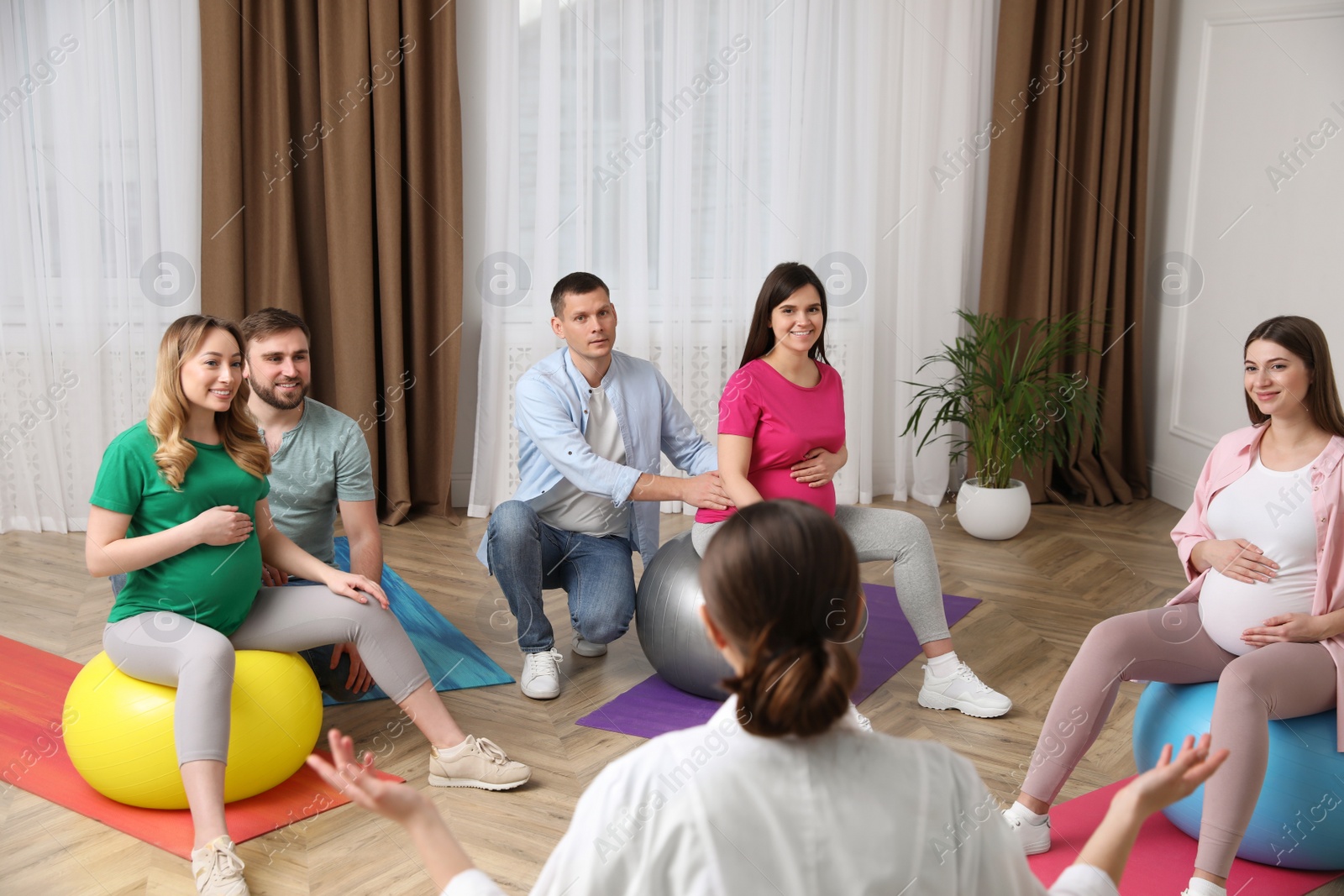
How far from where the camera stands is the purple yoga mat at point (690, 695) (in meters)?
2.65

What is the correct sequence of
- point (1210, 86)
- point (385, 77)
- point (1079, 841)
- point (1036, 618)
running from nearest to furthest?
point (1079, 841) < point (1036, 618) < point (385, 77) < point (1210, 86)

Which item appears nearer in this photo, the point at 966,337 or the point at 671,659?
the point at 671,659

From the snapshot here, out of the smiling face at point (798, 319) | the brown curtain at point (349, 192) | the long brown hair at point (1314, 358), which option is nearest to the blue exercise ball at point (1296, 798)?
the long brown hair at point (1314, 358)

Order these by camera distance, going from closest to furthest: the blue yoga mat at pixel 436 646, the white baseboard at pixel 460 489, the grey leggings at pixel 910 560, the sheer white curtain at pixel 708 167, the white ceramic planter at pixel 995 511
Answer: the grey leggings at pixel 910 560, the blue yoga mat at pixel 436 646, the white ceramic planter at pixel 995 511, the sheer white curtain at pixel 708 167, the white baseboard at pixel 460 489

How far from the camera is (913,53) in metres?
4.41

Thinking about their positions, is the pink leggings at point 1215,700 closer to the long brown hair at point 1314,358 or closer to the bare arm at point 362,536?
the long brown hair at point 1314,358

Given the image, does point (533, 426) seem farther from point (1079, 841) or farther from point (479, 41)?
point (479, 41)

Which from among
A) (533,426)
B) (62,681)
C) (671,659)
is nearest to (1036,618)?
(671,659)

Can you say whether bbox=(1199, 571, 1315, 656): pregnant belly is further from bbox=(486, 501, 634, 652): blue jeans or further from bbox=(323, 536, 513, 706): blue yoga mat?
bbox=(323, 536, 513, 706): blue yoga mat

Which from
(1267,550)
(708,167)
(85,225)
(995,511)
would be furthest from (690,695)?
(85,225)

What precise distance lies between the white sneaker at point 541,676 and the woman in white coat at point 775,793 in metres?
1.78

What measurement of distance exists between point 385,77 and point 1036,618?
9.48 ft

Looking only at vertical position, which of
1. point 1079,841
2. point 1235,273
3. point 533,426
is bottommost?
point 1079,841

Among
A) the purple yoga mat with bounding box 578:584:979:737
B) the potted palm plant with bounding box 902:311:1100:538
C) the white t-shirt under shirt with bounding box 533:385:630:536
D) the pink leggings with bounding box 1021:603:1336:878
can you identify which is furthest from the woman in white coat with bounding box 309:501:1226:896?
the potted palm plant with bounding box 902:311:1100:538
